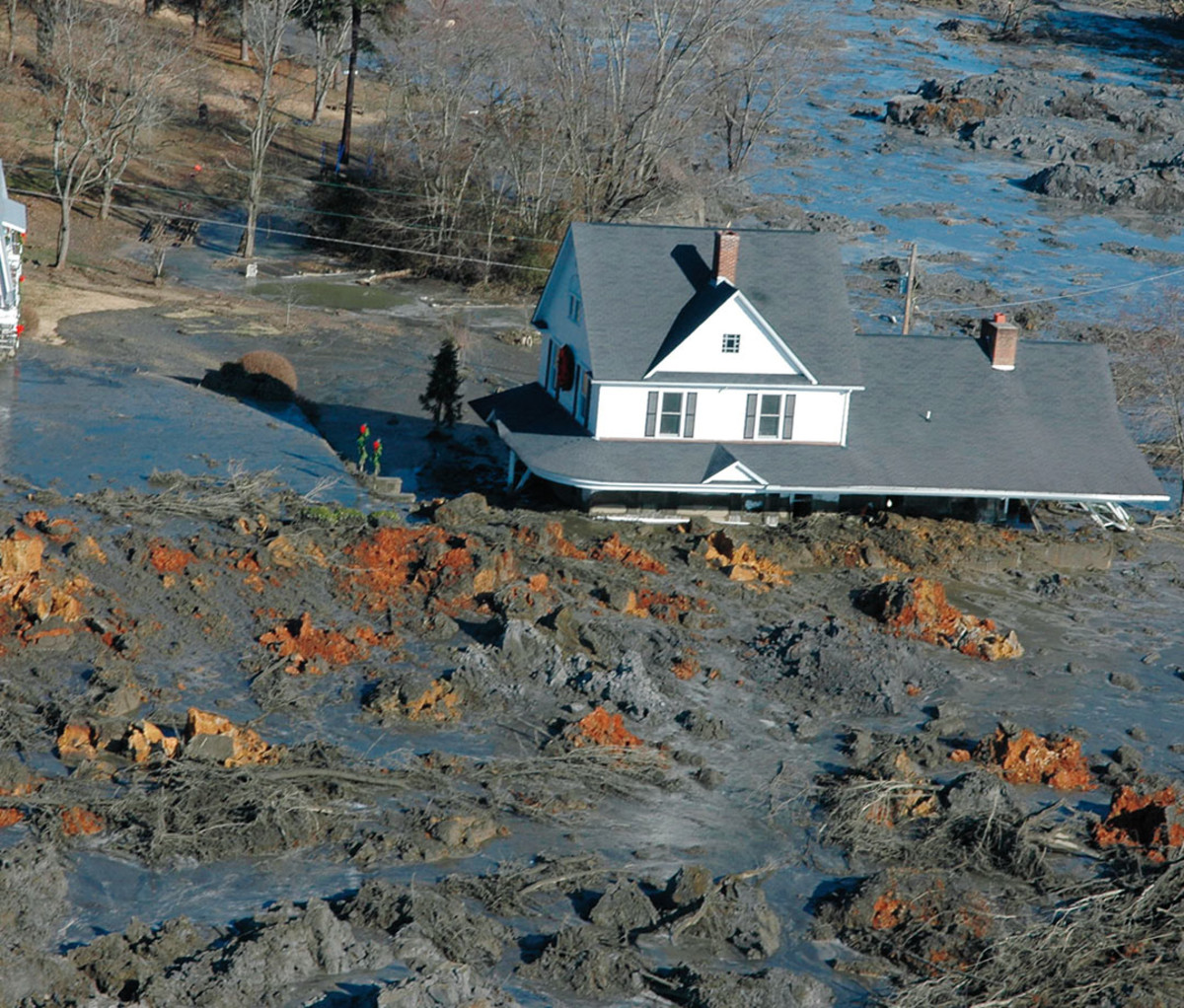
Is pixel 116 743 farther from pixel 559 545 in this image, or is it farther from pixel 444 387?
pixel 444 387

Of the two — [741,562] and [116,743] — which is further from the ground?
[741,562]

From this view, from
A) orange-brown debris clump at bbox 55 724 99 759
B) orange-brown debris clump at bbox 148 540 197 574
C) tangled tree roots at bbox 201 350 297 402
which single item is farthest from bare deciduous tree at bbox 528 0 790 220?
orange-brown debris clump at bbox 55 724 99 759

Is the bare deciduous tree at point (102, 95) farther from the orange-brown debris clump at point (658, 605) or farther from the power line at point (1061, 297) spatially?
the orange-brown debris clump at point (658, 605)

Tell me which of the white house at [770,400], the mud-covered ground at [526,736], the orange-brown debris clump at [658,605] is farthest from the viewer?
the white house at [770,400]

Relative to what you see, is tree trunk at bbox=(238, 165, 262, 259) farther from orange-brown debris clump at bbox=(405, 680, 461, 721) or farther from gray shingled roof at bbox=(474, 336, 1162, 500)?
orange-brown debris clump at bbox=(405, 680, 461, 721)

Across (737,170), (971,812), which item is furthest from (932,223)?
(971,812)

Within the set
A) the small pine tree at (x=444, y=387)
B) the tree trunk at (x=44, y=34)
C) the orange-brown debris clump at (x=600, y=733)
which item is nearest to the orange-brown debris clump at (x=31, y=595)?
the orange-brown debris clump at (x=600, y=733)

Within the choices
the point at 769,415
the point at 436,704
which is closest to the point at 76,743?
the point at 436,704
